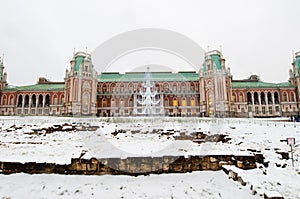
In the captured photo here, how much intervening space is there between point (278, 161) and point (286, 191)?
3.69 meters

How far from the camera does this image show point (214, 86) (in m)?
49.0

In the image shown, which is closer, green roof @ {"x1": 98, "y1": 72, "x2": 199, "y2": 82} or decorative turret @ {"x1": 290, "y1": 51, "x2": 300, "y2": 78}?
decorative turret @ {"x1": 290, "y1": 51, "x2": 300, "y2": 78}

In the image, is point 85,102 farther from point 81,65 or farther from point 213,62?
point 213,62

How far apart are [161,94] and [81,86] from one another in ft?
75.4

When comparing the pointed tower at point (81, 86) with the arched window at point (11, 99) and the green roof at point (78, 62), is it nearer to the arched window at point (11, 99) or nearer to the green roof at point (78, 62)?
the green roof at point (78, 62)

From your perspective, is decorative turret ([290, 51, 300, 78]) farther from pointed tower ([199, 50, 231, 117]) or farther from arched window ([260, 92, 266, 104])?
pointed tower ([199, 50, 231, 117])

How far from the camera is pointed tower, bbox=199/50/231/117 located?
47188 millimetres

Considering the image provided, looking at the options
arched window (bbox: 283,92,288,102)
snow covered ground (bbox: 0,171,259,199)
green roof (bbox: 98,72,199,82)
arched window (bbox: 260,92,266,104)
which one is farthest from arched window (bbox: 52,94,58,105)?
arched window (bbox: 283,92,288,102)

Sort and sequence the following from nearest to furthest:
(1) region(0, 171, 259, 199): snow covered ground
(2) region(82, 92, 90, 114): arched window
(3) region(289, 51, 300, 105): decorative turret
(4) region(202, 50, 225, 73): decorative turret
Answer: (1) region(0, 171, 259, 199): snow covered ground, (2) region(82, 92, 90, 114): arched window, (4) region(202, 50, 225, 73): decorative turret, (3) region(289, 51, 300, 105): decorative turret

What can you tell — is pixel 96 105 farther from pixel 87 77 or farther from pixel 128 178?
pixel 128 178

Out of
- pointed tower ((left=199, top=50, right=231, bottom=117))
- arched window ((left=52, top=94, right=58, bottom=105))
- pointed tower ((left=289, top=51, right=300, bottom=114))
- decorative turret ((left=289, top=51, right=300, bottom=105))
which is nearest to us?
pointed tower ((left=199, top=50, right=231, bottom=117))

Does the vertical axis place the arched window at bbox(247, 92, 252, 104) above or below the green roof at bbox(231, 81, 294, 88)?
below

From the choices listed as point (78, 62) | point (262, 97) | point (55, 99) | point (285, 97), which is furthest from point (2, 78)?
point (285, 97)

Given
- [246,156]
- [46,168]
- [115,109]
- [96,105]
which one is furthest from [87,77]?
[246,156]
